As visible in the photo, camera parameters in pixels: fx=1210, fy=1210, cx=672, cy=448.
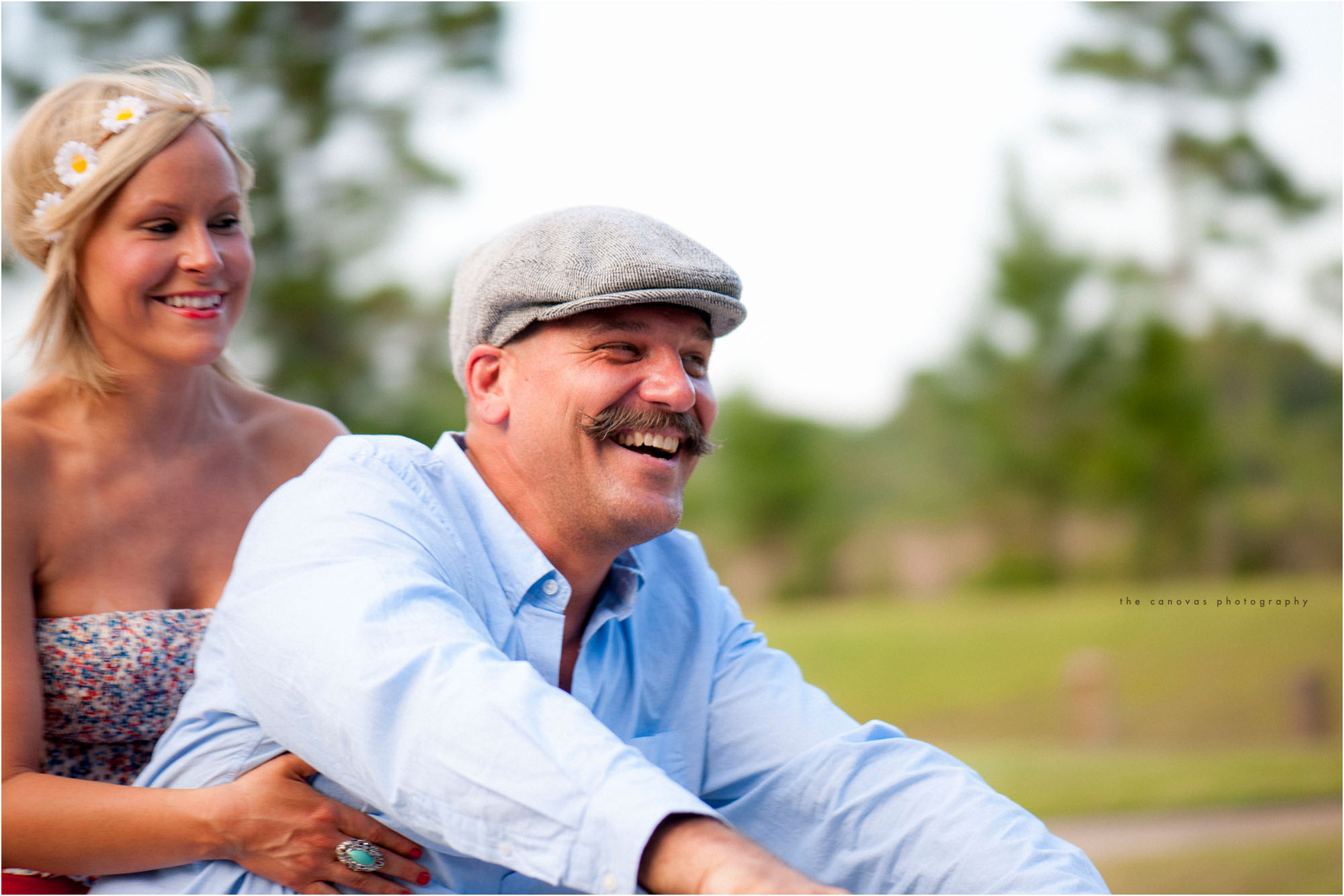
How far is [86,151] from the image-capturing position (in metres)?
2.23

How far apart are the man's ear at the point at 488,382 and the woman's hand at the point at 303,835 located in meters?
0.58

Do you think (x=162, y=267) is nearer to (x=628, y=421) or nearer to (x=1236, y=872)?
(x=628, y=421)

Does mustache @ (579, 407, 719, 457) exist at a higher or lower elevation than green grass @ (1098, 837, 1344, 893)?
higher

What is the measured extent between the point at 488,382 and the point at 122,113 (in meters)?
0.96

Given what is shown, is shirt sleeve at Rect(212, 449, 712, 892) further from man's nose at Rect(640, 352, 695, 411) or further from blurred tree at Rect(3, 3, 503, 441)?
blurred tree at Rect(3, 3, 503, 441)

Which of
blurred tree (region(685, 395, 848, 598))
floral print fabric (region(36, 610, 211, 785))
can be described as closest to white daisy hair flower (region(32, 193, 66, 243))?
floral print fabric (region(36, 610, 211, 785))

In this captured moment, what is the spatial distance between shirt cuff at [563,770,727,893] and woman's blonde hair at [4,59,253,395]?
5.07 feet

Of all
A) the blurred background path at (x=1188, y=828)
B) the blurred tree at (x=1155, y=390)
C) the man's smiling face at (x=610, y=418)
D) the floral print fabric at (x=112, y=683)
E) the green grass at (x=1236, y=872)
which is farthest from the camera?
the blurred tree at (x=1155, y=390)

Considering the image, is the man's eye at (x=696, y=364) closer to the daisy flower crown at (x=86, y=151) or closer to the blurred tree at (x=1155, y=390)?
the daisy flower crown at (x=86, y=151)

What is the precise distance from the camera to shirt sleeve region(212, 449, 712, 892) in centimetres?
121

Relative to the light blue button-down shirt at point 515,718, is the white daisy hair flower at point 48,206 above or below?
above

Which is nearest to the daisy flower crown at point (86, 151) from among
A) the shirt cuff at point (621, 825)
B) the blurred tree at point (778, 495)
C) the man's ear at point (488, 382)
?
the man's ear at point (488, 382)

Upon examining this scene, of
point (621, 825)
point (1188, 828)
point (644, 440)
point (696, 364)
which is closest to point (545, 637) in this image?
point (644, 440)

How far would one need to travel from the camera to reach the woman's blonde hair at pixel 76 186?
2.21 meters
